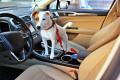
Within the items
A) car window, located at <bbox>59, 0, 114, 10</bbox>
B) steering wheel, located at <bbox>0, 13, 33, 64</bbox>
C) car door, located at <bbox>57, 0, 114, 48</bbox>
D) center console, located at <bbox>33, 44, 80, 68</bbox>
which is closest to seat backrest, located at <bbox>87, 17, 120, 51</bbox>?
center console, located at <bbox>33, 44, 80, 68</bbox>

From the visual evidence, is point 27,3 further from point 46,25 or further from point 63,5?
point 46,25

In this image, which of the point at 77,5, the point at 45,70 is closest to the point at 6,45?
the point at 45,70

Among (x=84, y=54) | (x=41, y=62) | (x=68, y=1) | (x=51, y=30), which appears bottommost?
(x=41, y=62)

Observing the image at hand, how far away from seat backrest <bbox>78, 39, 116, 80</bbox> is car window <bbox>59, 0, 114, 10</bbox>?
1.58 m

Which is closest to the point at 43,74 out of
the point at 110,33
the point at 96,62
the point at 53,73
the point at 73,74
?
the point at 53,73

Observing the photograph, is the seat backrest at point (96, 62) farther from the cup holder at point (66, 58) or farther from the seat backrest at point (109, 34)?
the cup holder at point (66, 58)

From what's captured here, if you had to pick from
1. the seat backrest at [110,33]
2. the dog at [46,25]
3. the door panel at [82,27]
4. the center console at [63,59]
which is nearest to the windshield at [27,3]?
the door panel at [82,27]

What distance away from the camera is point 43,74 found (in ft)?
4.04

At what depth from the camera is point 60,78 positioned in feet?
3.93

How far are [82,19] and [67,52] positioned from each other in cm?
88

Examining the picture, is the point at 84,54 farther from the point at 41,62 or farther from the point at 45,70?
the point at 41,62

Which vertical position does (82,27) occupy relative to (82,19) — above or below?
below

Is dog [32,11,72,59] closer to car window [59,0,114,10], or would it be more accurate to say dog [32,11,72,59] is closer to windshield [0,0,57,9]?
windshield [0,0,57,9]

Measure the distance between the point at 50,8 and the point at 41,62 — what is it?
124 cm
